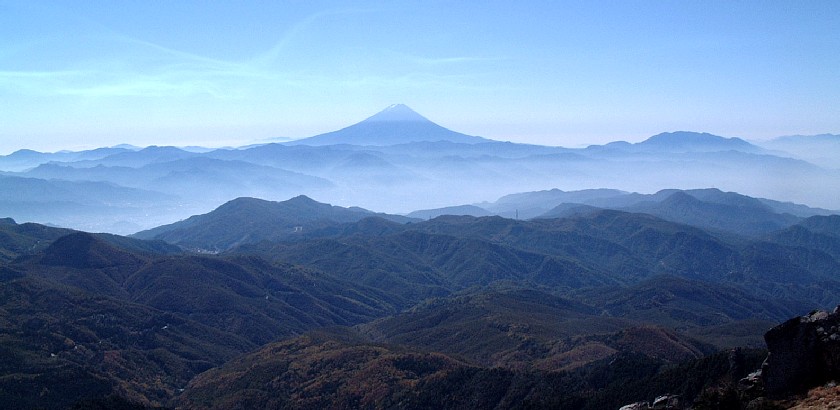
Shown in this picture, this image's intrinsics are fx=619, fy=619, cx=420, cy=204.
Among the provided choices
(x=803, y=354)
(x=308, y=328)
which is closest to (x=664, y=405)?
(x=803, y=354)

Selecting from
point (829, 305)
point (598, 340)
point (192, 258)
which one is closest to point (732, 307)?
point (829, 305)

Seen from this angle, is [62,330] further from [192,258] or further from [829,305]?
[829,305]

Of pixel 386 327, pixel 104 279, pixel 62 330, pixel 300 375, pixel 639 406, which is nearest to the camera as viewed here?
pixel 639 406

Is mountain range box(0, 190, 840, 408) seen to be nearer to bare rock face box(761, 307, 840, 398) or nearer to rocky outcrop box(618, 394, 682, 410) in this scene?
rocky outcrop box(618, 394, 682, 410)

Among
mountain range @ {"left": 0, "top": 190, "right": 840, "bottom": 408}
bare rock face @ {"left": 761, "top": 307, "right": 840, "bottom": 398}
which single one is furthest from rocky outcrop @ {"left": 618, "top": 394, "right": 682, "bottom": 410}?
mountain range @ {"left": 0, "top": 190, "right": 840, "bottom": 408}

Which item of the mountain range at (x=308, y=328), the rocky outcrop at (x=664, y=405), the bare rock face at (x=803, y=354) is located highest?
the bare rock face at (x=803, y=354)

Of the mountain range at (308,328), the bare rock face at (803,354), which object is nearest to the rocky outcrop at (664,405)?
the bare rock face at (803,354)

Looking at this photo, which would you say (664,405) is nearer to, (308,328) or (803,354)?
(803,354)

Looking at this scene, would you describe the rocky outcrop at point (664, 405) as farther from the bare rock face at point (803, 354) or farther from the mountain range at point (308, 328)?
the mountain range at point (308, 328)

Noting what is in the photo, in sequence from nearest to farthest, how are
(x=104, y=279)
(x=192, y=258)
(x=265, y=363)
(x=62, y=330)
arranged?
(x=265, y=363) → (x=62, y=330) → (x=104, y=279) → (x=192, y=258)
